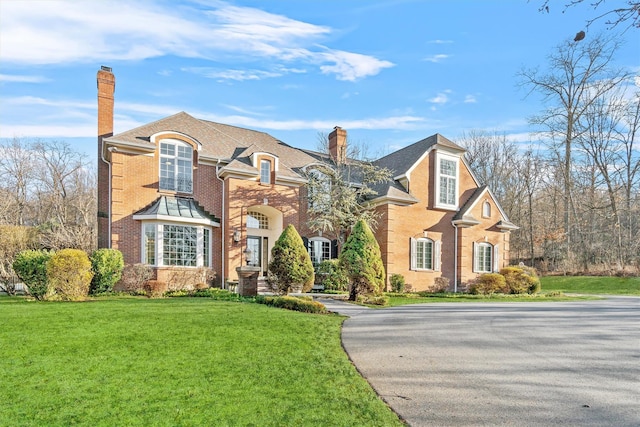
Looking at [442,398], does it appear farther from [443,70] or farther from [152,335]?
[443,70]

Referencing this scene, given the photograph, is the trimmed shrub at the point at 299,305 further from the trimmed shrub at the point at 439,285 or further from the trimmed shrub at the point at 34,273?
the trimmed shrub at the point at 439,285

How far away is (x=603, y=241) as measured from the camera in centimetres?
3212

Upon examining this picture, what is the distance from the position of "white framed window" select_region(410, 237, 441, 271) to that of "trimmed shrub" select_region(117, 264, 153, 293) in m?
12.9

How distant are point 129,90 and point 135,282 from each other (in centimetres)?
921

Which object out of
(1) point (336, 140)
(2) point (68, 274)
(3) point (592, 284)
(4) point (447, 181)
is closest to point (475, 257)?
(4) point (447, 181)

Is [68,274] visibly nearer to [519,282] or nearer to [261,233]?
[261,233]

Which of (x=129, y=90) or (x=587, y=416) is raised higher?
(x=129, y=90)

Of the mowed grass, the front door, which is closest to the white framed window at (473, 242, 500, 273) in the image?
the front door

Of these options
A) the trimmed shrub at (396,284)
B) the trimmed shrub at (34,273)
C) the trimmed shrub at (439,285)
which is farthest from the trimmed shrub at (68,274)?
the trimmed shrub at (439,285)

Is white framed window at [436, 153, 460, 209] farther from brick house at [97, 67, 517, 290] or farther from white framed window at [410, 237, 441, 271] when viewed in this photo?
white framed window at [410, 237, 441, 271]

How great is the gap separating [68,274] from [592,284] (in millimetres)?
28674

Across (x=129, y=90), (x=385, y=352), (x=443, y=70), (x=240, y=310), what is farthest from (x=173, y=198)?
(x=385, y=352)

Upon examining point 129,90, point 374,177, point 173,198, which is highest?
point 129,90

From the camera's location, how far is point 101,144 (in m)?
17.5
